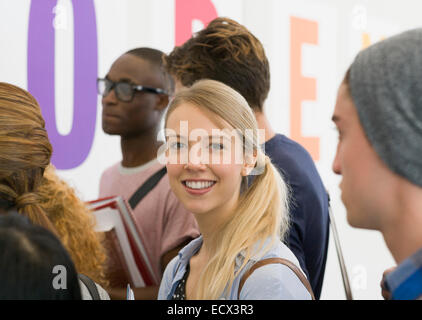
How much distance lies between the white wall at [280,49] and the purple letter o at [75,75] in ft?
0.11

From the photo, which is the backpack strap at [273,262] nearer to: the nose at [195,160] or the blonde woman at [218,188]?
the blonde woman at [218,188]

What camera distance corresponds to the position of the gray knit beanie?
2.72 ft

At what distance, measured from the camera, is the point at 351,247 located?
4.50m

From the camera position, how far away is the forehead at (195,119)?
Answer: 141cm

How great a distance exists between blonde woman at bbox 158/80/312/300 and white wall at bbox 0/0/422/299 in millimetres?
663

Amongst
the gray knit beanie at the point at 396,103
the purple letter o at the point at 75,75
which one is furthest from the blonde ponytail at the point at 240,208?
the purple letter o at the point at 75,75

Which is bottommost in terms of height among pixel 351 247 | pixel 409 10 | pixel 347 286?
pixel 351 247

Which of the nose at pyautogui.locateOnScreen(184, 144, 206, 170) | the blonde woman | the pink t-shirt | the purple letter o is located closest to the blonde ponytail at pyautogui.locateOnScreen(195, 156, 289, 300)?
the blonde woman

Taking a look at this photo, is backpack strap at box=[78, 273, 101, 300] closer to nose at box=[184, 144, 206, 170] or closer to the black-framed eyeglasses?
nose at box=[184, 144, 206, 170]

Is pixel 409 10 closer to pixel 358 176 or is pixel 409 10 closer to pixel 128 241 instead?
pixel 128 241

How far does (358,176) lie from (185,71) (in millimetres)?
1044

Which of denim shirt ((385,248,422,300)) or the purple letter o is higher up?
the purple letter o

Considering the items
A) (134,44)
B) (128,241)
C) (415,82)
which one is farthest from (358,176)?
(134,44)

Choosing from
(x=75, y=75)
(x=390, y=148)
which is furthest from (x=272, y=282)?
(x=75, y=75)
